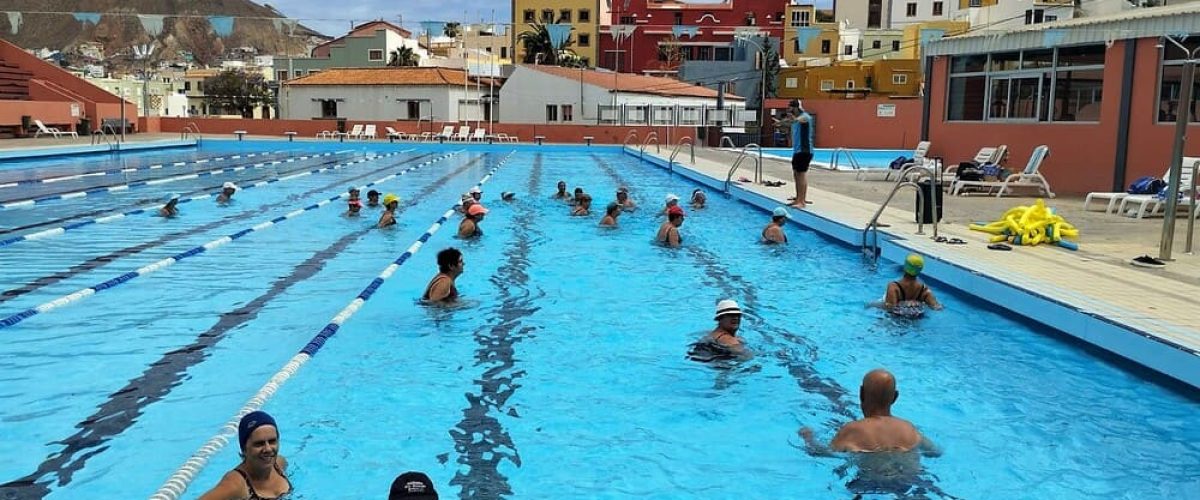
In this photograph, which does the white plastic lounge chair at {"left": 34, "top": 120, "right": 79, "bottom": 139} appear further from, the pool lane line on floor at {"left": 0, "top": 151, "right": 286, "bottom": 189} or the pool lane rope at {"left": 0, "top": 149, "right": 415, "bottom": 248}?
the pool lane rope at {"left": 0, "top": 149, "right": 415, "bottom": 248}

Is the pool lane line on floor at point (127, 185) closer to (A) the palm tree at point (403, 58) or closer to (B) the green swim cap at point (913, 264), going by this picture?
(B) the green swim cap at point (913, 264)

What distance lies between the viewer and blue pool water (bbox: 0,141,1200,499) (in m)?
4.34

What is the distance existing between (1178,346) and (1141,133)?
9.84 meters

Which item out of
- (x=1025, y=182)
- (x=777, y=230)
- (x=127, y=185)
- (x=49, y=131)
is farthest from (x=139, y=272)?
(x=49, y=131)

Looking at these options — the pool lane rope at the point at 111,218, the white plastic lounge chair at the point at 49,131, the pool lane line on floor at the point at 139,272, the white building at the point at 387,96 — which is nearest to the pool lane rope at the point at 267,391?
the pool lane line on floor at the point at 139,272

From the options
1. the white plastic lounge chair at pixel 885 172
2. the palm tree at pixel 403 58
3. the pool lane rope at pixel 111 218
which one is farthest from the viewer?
the palm tree at pixel 403 58

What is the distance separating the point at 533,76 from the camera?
148 ft

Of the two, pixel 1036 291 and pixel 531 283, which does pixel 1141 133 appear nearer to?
pixel 1036 291

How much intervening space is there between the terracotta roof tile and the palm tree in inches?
837

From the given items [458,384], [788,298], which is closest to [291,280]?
[458,384]

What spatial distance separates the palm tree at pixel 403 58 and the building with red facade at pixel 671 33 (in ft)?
45.0

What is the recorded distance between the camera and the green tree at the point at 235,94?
71.8 meters

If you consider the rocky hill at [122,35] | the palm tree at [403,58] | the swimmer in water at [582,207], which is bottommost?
the swimmer in water at [582,207]

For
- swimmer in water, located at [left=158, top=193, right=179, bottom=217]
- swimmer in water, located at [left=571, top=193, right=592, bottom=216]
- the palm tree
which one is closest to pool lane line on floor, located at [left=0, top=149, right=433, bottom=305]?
swimmer in water, located at [left=158, top=193, right=179, bottom=217]
